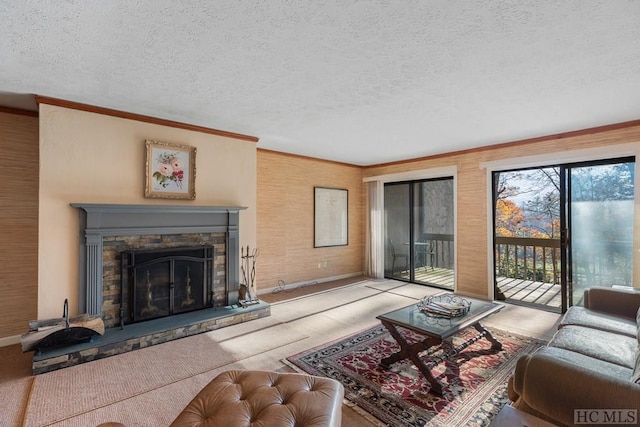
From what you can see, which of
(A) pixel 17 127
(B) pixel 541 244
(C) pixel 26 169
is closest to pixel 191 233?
(C) pixel 26 169

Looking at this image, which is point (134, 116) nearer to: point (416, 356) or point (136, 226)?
point (136, 226)

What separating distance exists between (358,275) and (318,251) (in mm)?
1250

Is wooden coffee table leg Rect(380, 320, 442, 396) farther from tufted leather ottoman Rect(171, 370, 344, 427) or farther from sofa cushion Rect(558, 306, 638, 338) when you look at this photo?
sofa cushion Rect(558, 306, 638, 338)

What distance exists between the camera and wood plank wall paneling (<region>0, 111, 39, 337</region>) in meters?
2.99

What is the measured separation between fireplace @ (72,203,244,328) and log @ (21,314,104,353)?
0.19 metres

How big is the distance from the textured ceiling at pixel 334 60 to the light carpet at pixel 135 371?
242cm

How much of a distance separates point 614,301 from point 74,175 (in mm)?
5167

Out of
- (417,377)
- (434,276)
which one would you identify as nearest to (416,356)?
(417,377)

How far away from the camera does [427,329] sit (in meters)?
2.28

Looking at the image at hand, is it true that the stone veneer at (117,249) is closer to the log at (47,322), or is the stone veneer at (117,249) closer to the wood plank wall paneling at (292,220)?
the log at (47,322)

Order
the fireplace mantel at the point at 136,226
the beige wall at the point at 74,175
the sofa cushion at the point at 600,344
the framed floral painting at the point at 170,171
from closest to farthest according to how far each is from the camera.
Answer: the sofa cushion at the point at 600,344 < the beige wall at the point at 74,175 < the fireplace mantel at the point at 136,226 < the framed floral painting at the point at 170,171

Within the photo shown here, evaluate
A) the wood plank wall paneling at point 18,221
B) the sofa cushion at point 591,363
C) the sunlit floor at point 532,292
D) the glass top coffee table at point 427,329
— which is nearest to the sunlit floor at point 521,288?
the sunlit floor at point 532,292

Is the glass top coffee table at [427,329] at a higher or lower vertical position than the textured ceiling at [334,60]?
lower

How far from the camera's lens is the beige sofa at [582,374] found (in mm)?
1303
